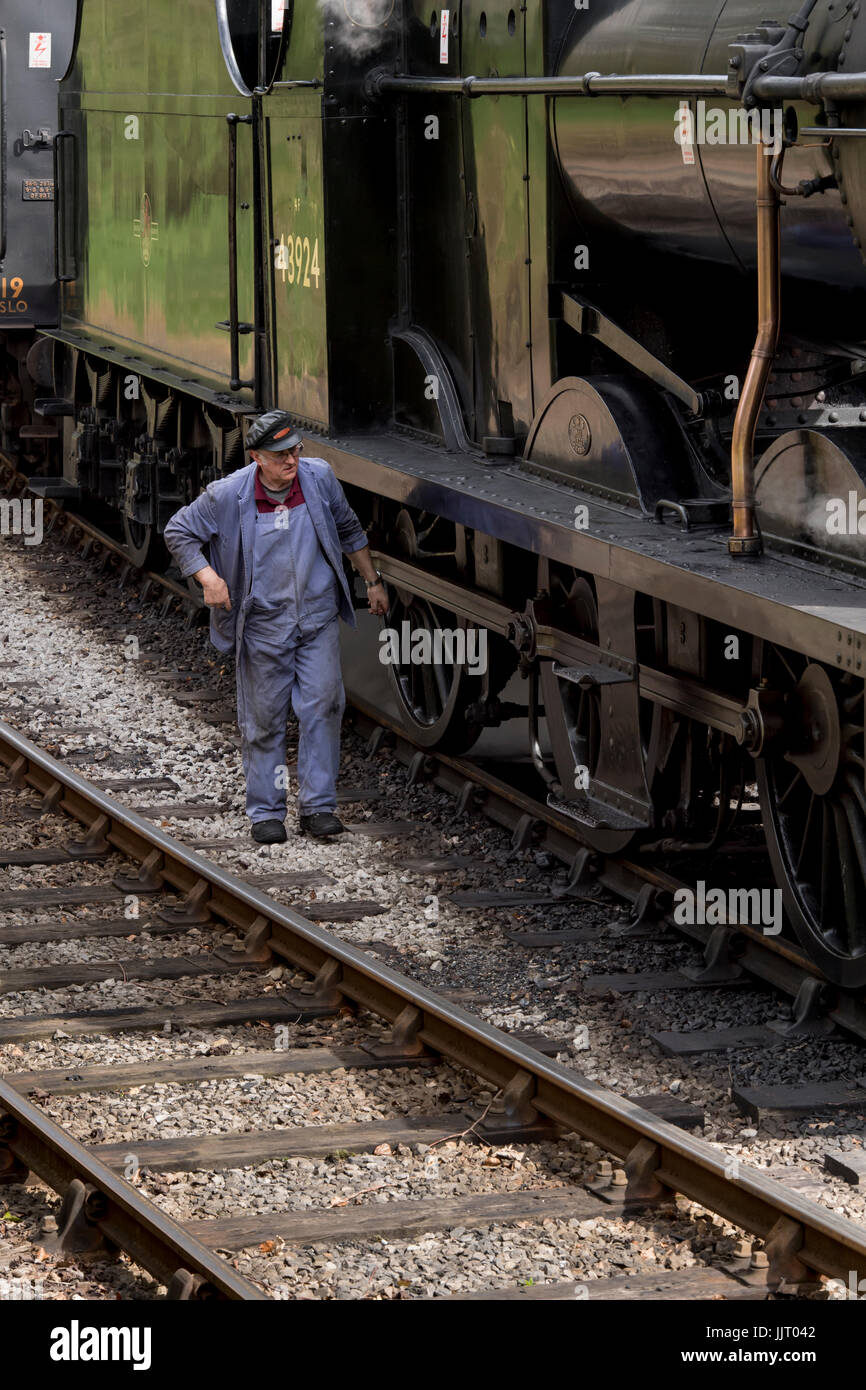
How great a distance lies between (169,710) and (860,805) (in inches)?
188

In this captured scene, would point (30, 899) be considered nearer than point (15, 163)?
Yes

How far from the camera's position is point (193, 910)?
697 centimetres

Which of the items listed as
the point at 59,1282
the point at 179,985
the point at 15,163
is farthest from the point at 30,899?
the point at 15,163

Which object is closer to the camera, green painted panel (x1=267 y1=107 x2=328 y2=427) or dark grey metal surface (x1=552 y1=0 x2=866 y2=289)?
dark grey metal surface (x1=552 y1=0 x2=866 y2=289)

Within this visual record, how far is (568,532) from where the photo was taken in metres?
6.57

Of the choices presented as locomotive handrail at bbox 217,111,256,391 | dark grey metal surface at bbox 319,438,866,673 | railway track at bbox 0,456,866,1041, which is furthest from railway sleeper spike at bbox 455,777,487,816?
locomotive handrail at bbox 217,111,256,391

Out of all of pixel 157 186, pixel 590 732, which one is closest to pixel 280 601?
pixel 590 732

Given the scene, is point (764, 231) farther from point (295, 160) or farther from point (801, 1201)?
point (295, 160)

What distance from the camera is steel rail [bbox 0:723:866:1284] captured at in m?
4.31

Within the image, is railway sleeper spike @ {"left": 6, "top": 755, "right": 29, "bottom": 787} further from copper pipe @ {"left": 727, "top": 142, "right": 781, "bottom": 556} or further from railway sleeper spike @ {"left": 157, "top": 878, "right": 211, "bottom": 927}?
copper pipe @ {"left": 727, "top": 142, "right": 781, "bottom": 556}

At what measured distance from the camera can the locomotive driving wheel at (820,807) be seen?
18.4ft

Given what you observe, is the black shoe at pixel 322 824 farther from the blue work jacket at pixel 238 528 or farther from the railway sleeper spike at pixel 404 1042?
the railway sleeper spike at pixel 404 1042

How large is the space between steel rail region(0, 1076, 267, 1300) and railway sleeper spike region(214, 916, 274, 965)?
47.8 inches

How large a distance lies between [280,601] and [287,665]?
0.27 m
